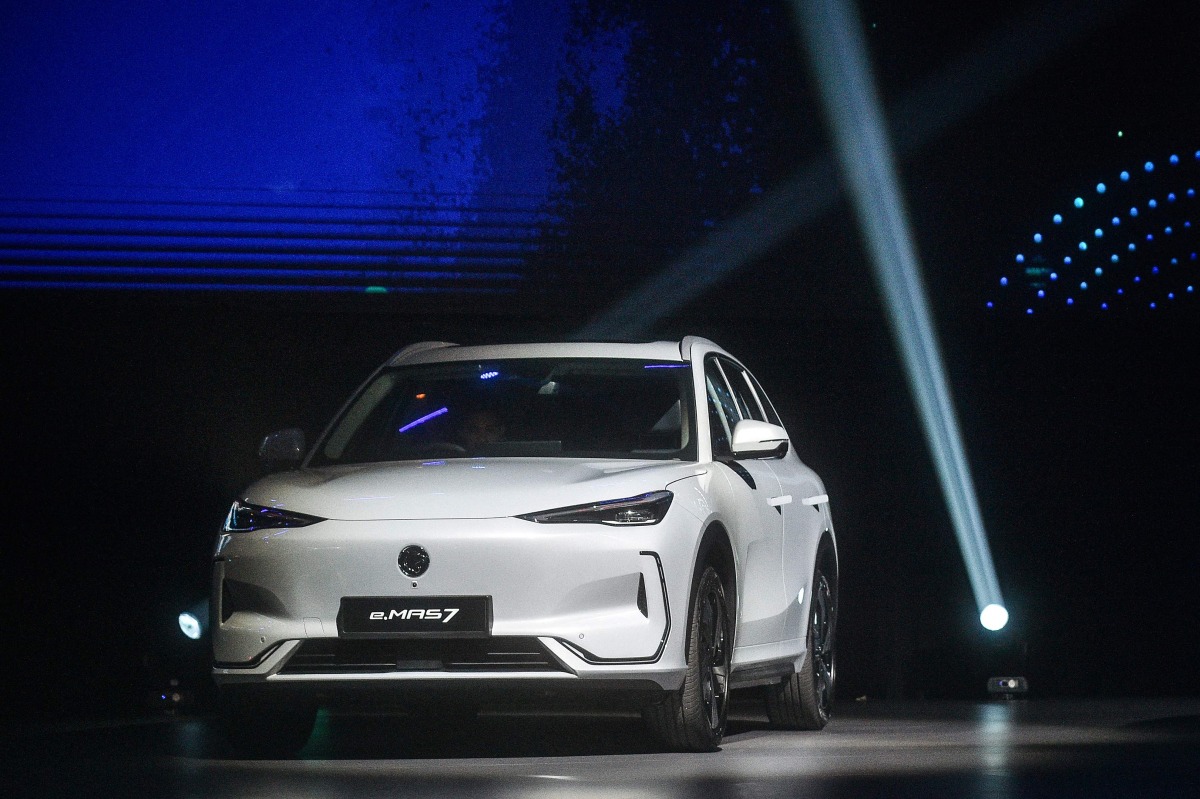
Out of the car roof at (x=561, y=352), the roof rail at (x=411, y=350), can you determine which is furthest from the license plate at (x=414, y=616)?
the roof rail at (x=411, y=350)

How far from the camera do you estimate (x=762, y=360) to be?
14859 mm

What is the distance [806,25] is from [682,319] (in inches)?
91.3

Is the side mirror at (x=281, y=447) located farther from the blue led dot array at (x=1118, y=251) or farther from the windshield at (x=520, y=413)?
the blue led dot array at (x=1118, y=251)

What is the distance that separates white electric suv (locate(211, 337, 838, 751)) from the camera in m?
7.82

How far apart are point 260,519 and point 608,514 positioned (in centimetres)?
138

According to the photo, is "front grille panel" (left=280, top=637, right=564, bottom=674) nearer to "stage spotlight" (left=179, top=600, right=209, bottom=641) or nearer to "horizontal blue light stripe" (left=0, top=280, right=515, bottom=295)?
"stage spotlight" (left=179, top=600, right=209, bottom=641)

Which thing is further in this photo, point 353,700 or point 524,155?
point 524,155

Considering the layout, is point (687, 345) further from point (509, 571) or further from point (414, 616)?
point (414, 616)

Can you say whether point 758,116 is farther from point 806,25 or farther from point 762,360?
point 762,360

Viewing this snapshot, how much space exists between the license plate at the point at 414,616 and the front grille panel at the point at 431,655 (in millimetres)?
34

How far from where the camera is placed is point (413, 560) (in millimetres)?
7871

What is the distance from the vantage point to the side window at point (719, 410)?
29.3 feet

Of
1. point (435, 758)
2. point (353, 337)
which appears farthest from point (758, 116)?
point (435, 758)

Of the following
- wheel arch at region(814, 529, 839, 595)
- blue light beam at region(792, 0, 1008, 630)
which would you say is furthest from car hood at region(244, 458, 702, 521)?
blue light beam at region(792, 0, 1008, 630)
